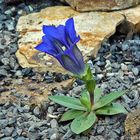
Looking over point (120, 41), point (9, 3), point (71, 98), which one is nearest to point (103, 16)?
point (120, 41)

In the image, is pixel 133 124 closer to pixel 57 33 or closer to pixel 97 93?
pixel 97 93

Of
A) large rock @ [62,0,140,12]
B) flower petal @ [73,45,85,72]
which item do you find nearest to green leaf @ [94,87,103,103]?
flower petal @ [73,45,85,72]

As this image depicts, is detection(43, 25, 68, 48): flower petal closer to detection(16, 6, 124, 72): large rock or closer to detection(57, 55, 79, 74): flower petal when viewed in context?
detection(57, 55, 79, 74): flower petal

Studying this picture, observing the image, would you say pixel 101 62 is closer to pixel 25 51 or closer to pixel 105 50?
pixel 105 50

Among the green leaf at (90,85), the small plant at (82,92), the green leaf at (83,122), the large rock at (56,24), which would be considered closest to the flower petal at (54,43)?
the small plant at (82,92)

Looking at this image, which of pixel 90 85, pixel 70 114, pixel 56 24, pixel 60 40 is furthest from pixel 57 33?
pixel 56 24

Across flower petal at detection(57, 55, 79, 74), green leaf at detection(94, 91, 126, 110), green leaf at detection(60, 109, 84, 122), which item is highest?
flower petal at detection(57, 55, 79, 74)
